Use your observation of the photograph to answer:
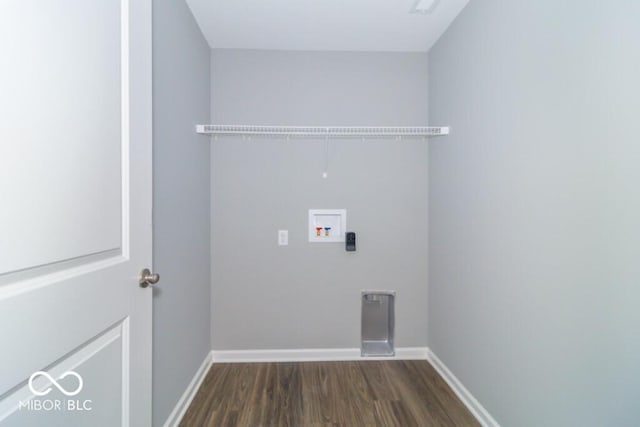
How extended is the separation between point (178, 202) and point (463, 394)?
6.64ft

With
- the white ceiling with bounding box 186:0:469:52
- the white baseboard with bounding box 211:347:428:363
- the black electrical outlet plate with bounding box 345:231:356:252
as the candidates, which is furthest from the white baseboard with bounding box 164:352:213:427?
the white ceiling with bounding box 186:0:469:52

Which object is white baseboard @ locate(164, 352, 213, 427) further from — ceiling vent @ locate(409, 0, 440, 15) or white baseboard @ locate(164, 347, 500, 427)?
ceiling vent @ locate(409, 0, 440, 15)

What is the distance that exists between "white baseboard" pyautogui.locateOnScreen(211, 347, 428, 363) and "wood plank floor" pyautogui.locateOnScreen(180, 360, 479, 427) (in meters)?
0.04

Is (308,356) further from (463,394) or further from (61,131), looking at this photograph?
(61,131)

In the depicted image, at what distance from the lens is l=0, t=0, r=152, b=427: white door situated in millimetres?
603

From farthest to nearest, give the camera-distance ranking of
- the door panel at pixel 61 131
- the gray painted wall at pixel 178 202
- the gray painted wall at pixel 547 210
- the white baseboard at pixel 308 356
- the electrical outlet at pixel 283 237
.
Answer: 1. the electrical outlet at pixel 283 237
2. the white baseboard at pixel 308 356
3. the gray painted wall at pixel 178 202
4. the gray painted wall at pixel 547 210
5. the door panel at pixel 61 131

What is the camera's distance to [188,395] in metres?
1.80

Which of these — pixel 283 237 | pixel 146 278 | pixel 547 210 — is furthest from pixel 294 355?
pixel 547 210

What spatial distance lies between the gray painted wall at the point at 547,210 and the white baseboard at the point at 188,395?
65.6 inches

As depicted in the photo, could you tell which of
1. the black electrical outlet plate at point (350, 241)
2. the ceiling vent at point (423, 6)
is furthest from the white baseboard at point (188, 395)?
the ceiling vent at point (423, 6)

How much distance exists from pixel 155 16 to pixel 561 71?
1.74m

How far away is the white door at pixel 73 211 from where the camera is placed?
1.98 feet

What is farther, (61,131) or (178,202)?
(178,202)

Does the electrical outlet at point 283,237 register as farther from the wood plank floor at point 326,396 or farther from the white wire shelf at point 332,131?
the wood plank floor at point 326,396
